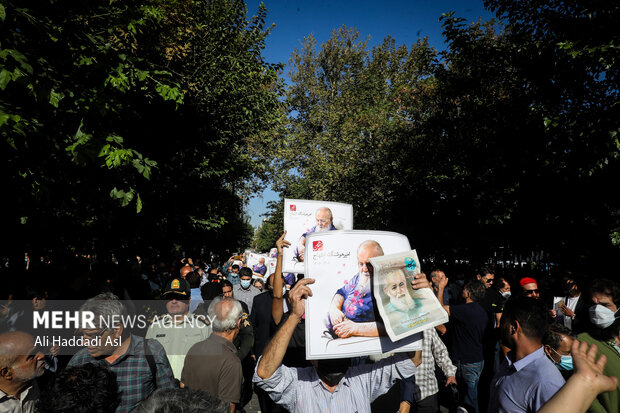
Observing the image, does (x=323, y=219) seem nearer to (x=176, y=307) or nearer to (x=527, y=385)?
(x=176, y=307)

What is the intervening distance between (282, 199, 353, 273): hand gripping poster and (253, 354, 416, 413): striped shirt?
1861 millimetres

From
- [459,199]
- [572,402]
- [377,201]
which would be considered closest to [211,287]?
[572,402]

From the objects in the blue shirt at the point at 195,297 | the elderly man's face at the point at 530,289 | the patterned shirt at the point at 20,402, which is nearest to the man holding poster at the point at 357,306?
the patterned shirt at the point at 20,402

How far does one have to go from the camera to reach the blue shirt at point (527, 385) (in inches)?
97.7

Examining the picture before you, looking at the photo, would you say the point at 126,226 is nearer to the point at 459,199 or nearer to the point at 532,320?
the point at 459,199

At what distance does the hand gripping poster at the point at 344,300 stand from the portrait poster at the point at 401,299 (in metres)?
0.07

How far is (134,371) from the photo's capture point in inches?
127

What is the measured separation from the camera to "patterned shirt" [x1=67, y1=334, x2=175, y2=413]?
313cm

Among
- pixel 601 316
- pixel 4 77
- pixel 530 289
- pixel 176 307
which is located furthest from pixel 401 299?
pixel 530 289

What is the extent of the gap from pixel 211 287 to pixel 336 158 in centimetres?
2065

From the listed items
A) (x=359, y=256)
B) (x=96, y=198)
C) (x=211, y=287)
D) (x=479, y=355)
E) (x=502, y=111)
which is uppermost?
(x=502, y=111)

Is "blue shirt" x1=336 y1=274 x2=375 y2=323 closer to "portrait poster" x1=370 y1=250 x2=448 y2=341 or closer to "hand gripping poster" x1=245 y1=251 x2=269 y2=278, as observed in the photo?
"portrait poster" x1=370 y1=250 x2=448 y2=341

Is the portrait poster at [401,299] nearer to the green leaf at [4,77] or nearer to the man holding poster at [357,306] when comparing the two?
the man holding poster at [357,306]

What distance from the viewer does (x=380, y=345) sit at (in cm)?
253
